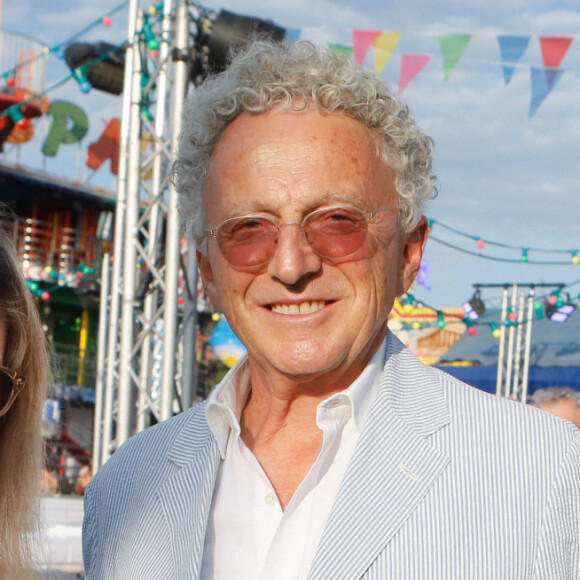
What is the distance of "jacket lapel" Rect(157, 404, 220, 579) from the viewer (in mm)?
1858

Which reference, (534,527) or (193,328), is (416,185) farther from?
(193,328)

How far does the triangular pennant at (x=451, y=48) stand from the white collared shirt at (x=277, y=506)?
6.16 metres

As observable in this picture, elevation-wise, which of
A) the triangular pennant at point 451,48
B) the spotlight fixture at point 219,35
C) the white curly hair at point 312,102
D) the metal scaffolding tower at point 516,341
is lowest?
the metal scaffolding tower at point 516,341

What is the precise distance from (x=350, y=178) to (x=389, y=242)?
0.61 ft

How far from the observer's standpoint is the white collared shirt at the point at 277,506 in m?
1.79

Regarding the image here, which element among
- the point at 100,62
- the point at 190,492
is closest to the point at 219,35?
the point at 100,62

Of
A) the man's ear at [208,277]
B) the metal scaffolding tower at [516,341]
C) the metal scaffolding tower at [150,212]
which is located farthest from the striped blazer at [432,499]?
the metal scaffolding tower at [516,341]

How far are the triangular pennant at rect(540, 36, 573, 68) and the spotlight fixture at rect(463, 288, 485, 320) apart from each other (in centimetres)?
478

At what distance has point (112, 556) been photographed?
6.92 ft

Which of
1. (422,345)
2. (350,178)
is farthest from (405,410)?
(422,345)

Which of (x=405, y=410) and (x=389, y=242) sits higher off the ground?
(x=389, y=242)

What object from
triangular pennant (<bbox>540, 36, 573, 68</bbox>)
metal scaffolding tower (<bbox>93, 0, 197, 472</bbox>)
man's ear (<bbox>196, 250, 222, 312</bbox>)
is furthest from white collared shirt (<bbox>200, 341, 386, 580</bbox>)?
triangular pennant (<bbox>540, 36, 573, 68</bbox>)

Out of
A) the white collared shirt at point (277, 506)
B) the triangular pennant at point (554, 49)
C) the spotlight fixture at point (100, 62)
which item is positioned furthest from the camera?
the spotlight fixture at point (100, 62)

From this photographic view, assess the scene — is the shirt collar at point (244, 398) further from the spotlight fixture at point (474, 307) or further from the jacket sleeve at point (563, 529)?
the spotlight fixture at point (474, 307)
